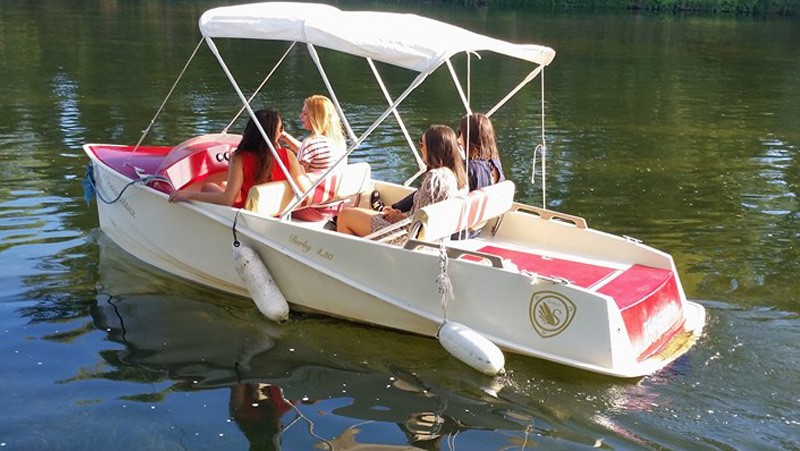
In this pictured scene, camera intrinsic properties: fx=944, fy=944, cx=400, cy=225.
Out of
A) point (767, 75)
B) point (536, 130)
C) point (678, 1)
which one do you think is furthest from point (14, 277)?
point (678, 1)

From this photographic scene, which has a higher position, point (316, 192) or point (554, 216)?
point (316, 192)

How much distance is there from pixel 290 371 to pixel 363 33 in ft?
8.34

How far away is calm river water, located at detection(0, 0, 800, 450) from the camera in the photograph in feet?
19.4

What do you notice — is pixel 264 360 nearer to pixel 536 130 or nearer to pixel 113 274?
pixel 113 274

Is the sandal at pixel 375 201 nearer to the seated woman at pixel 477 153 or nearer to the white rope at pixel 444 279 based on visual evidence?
the seated woman at pixel 477 153

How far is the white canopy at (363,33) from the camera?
679cm

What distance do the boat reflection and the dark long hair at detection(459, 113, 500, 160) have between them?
1645 mm

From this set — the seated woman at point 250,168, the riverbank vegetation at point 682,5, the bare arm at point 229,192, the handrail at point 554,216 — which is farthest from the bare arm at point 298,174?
the riverbank vegetation at point 682,5

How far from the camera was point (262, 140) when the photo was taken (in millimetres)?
7785

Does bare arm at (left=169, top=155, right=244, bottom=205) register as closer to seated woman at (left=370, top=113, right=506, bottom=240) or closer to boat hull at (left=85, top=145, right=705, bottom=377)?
boat hull at (left=85, top=145, right=705, bottom=377)

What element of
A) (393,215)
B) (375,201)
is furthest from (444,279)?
(375,201)

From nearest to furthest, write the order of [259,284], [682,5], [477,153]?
[259,284]
[477,153]
[682,5]

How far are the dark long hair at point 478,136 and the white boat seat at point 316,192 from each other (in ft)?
3.77

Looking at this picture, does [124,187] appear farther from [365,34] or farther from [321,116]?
[365,34]
